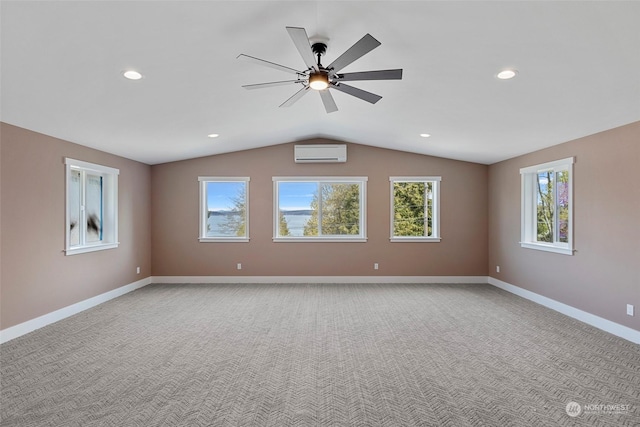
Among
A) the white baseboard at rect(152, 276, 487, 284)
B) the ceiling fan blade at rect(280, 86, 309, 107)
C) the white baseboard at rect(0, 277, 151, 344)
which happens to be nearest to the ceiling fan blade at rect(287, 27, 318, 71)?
the ceiling fan blade at rect(280, 86, 309, 107)

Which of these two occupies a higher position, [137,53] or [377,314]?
[137,53]

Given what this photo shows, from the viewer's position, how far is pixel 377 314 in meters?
4.59

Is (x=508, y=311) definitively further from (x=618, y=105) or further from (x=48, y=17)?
(x=48, y=17)

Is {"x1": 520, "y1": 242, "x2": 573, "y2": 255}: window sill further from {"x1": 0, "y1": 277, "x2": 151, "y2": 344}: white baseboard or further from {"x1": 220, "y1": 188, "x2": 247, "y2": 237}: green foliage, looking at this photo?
{"x1": 0, "y1": 277, "x2": 151, "y2": 344}: white baseboard

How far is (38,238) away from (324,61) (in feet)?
13.0

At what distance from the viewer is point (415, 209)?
6.80 meters

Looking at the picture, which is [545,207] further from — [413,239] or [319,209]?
[319,209]

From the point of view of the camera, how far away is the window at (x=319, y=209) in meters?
6.79

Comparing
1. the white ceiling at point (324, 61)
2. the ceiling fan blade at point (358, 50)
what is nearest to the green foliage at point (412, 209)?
the white ceiling at point (324, 61)

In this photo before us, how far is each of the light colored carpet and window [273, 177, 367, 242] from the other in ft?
7.09

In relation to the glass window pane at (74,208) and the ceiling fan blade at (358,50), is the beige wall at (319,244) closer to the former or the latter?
the glass window pane at (74,208)

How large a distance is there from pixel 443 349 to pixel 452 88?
2660 mm

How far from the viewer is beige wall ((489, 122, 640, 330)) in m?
3.66

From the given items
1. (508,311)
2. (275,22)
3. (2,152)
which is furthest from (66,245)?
(508,311)
